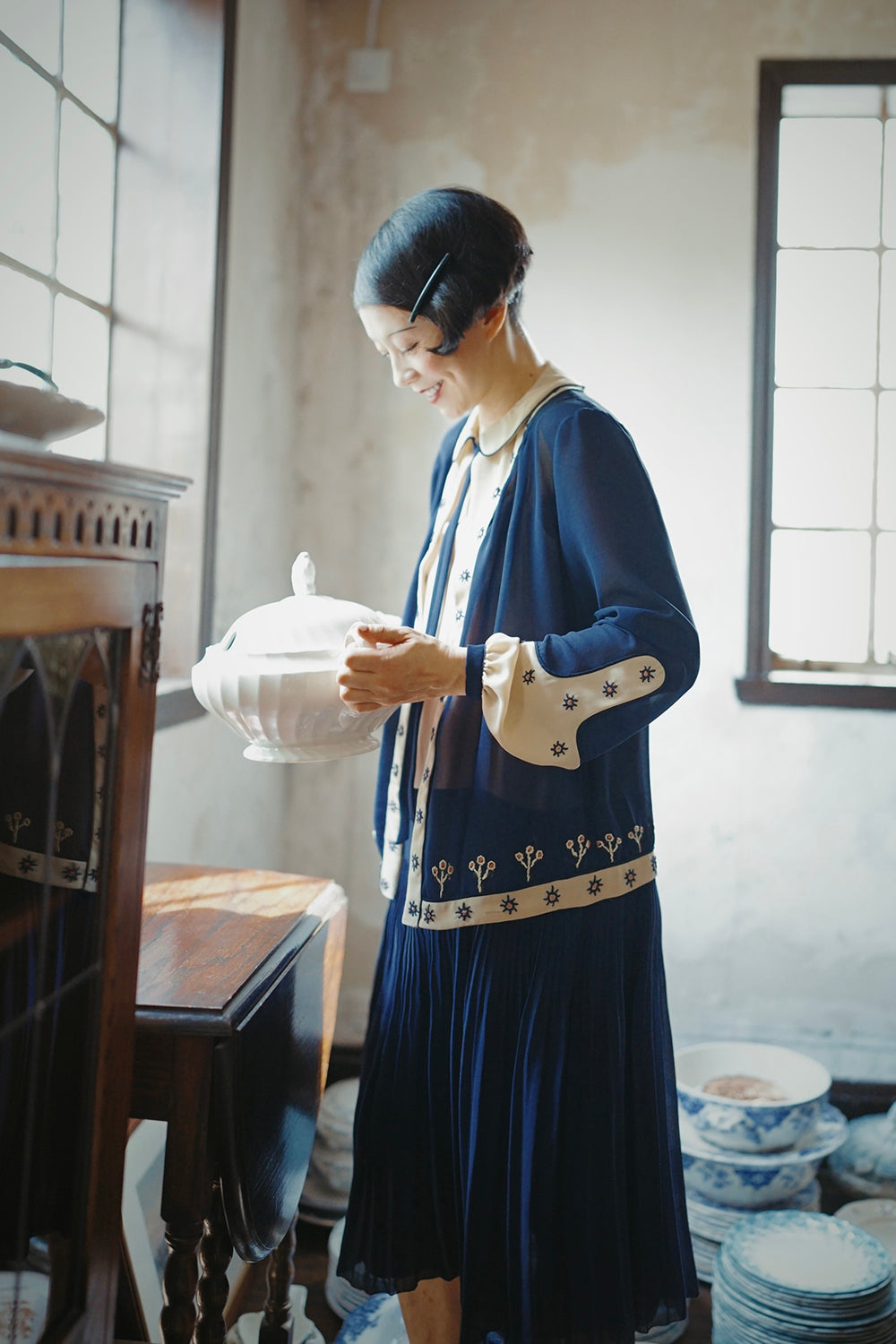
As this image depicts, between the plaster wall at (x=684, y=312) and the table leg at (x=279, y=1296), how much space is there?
1.63 m

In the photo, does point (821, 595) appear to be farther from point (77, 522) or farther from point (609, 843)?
point (77, 522)

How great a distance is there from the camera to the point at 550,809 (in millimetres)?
1324

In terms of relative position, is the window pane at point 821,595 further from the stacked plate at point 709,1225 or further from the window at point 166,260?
the window at point 166,260

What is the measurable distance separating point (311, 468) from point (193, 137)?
100 cm

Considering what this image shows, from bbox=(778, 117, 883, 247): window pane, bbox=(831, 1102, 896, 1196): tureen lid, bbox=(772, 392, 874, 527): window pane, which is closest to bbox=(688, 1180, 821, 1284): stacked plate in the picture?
bbox=(831, 1102, 896, 1196): tureen lid

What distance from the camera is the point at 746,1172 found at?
245cm

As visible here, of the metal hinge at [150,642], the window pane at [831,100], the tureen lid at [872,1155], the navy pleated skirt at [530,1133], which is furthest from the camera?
the window pane at [831,100]

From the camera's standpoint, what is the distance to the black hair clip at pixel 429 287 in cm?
135

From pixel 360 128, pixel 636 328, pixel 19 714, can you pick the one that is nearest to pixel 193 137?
pixel 360 128

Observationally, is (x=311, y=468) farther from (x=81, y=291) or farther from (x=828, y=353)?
(x=828, y=353)

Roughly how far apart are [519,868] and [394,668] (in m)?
0.30

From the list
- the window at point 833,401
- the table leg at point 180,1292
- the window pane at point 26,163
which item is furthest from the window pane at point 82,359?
the window at point 833,401

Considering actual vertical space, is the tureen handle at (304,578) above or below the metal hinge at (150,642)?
above

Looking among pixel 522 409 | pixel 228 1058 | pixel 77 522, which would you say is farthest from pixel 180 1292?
pixel 522 409
